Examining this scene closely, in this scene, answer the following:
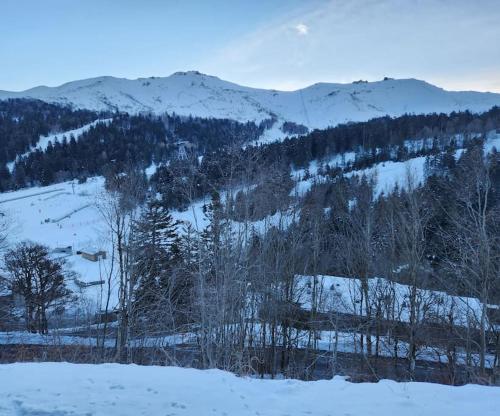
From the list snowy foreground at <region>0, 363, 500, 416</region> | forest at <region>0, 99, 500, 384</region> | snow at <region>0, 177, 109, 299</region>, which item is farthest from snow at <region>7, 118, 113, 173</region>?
snowy foreground at <region>0, 363, 500, 416</region>

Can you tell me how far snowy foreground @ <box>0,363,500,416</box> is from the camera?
A: 148 inches

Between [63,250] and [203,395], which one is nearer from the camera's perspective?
[203,395]

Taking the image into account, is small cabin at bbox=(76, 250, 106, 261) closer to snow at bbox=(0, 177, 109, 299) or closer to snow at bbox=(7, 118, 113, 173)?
snow at bbox=(0, 177, 109, 299)

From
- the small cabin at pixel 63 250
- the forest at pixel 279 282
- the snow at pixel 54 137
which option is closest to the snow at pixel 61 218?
the small cabin at pixel 63 250

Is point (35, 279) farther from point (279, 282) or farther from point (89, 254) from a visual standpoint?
point (89, 254)

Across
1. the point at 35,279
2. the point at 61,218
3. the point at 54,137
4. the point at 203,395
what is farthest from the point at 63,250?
the point at 54,137

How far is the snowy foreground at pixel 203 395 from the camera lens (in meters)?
3.76

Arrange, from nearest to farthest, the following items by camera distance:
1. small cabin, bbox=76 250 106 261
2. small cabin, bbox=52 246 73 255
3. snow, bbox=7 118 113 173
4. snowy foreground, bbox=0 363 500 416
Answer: snowy foreground, bbox=0 363 500 416 → small cabin, bbox=76 250 106 261 → small cabin, bbox=52 246 73 255 → snow, bbox=7 118 113 173

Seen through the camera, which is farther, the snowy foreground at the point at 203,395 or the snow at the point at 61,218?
the snow at the point at 61,218

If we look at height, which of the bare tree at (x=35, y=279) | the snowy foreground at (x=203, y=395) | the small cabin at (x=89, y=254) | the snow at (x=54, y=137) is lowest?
the small cabin at (x=89, y=254)

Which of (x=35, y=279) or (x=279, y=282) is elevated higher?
(x=279, y=282)

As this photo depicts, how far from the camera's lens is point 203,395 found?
404 cm

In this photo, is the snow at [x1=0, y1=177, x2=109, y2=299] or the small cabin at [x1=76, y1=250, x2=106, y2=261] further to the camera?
the snow at [x1=0, y1=177, x2=109, y2=299]

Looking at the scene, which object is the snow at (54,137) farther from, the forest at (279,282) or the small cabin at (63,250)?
the forest at (279,282)
